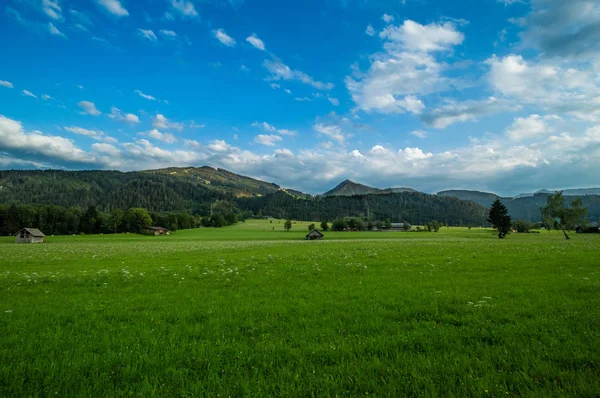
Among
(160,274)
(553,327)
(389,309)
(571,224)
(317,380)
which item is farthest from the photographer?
(571,224)

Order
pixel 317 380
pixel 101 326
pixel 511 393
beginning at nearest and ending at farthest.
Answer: pixel 511 393, pixel 317 380, pixel 101 326

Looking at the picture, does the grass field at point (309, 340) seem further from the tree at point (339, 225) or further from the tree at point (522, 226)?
the tree at point (522, 226)

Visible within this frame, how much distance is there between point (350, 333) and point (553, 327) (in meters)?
5.36

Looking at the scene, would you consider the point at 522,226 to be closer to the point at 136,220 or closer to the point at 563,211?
the point at 563,211

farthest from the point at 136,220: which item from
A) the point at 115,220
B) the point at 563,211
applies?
the point at 563,211

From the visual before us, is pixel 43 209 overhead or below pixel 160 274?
overhead

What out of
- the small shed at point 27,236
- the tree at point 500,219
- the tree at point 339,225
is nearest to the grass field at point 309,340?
the tree at point 500,219

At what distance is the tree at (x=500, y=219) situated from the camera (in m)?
88.2

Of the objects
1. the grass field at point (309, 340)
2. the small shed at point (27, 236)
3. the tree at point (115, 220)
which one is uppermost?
the tree at point (115, 220)

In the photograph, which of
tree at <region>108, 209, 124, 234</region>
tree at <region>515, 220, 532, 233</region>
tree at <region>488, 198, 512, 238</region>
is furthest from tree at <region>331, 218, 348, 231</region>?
tree at <region>108, 209, 124, 234</region>

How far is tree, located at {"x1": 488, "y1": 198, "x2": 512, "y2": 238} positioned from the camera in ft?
289

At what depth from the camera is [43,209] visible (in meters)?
120

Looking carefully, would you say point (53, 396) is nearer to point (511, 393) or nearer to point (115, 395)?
point (115, 395)

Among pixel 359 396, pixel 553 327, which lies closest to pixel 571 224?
pixel 553 327
